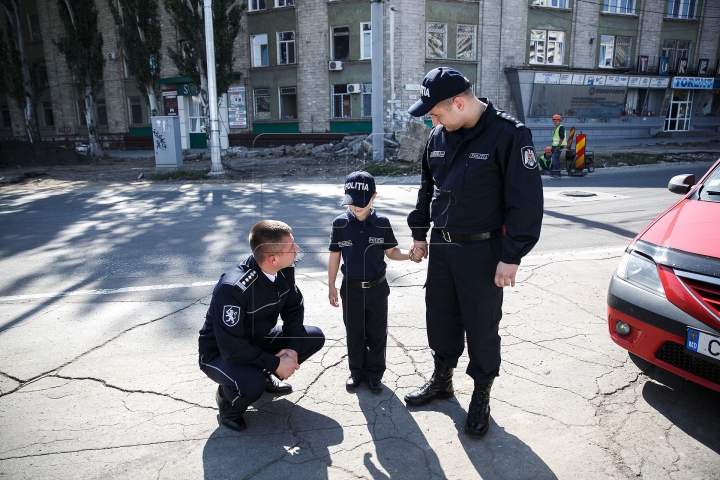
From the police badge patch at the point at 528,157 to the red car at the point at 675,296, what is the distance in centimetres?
116

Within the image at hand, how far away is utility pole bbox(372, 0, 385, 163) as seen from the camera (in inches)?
607

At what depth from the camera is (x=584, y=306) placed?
4527mm

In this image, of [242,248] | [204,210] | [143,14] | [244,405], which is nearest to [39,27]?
[143,14]

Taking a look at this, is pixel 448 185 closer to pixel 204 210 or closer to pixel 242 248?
pixel 242 248

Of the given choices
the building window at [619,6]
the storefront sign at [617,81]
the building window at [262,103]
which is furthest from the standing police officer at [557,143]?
the building window at [619,6]

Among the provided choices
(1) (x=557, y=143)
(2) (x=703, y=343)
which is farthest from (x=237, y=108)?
(2) (x=703, y=343)

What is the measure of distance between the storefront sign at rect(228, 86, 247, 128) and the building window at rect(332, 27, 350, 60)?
18.4 feet

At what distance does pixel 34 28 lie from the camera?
32.7 meters

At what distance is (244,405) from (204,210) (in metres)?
7.47

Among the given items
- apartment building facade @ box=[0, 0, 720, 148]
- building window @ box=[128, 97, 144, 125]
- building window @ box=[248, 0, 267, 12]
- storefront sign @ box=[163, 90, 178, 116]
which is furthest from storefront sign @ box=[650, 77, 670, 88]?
building window @ box=[128, 97, 144, 125]

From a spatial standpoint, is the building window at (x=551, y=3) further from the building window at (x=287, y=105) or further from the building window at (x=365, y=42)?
the building window at (x=287, y=105)

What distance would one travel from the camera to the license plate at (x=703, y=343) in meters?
2.58

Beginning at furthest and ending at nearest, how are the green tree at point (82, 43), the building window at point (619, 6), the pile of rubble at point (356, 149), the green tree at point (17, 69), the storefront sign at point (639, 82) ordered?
the storefront sign at point (639, 82) < the building window at point (619, 6) < the green tree at point (17, 69) < the green tree at point (82, 43) < the pile of rubble at point (356, 149)

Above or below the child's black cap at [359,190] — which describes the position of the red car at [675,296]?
below
